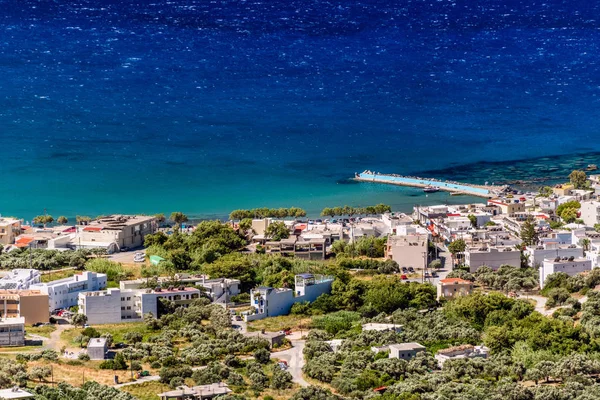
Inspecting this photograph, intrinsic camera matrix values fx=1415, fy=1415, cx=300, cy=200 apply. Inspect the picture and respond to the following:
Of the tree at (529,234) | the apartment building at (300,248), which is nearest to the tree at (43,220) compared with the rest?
the apartment building at (300,248)

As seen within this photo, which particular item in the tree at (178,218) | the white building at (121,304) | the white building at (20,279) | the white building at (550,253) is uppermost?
the tree at (178,218)

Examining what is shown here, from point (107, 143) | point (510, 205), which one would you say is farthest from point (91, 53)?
point (510, 205)

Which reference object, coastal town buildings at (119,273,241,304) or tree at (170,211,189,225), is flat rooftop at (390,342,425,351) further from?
tree at (170,211,189,225)

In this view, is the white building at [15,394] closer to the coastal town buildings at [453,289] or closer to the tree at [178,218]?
the coastal town buildings at [453,289]

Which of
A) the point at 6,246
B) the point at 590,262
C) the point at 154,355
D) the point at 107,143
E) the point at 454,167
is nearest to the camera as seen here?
the point at 154,355

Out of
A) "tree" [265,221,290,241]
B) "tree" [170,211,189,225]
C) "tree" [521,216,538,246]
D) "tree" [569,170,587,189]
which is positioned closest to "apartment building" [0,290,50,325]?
"tree" [265,221,290,241]

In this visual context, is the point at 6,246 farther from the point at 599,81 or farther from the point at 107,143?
the point at 599,81
